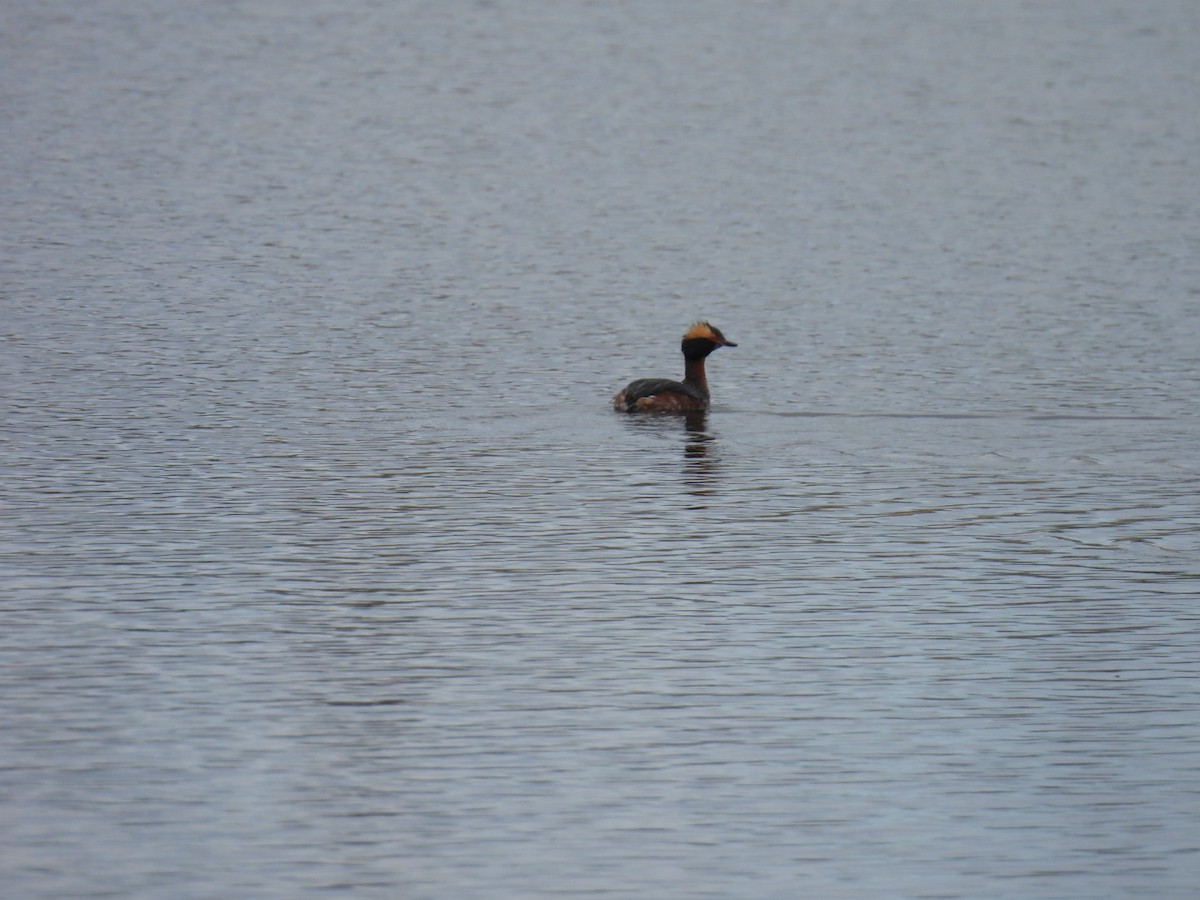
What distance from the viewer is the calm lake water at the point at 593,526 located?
969 centimetres

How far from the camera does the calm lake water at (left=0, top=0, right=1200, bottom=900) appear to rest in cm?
969

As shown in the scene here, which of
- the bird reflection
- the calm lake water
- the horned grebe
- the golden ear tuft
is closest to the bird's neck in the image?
the horned grebe

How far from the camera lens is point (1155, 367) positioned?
22.3 metres

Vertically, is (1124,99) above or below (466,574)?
above

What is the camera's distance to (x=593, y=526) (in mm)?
15219

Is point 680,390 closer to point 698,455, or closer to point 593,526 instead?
point 698,455

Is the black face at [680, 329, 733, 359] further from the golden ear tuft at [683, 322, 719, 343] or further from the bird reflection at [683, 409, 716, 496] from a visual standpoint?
the bird reflection at [683, 409, 716, 496]

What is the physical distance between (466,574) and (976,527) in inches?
147

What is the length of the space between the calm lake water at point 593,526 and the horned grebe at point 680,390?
0.41m

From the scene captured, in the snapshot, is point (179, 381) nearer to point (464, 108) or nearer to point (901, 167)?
point (901, 167)

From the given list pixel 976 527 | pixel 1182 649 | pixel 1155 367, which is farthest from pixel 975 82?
pixel 1182 649

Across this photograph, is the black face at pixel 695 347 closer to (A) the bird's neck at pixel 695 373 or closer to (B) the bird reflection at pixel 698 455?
(A) the bird's neck at pixel 695 373

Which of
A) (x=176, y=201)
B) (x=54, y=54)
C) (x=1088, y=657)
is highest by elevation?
(x=54, y=54)

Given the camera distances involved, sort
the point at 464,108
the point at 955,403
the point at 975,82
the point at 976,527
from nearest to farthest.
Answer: the point at 976,527 < the point at 955,403 < the point at 464,108 < the point at 975,82
